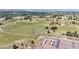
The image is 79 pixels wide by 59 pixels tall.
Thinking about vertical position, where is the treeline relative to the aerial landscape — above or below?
above

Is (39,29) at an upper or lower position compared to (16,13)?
lower

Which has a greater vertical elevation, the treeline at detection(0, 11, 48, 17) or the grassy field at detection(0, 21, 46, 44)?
the treeline at detection(0, 11, 48, 17)

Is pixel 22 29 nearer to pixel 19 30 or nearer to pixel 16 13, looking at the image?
pixel 19 30

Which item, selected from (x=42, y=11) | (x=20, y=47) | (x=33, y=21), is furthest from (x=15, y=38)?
(x=42, y=11)

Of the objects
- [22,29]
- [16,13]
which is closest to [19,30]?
[22,29]
